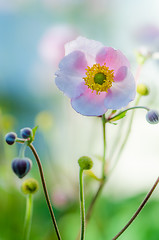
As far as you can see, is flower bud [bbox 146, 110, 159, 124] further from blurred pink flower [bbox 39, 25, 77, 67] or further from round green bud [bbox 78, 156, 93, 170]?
blurred pink flower [bbox 39, 25, 77, 67]

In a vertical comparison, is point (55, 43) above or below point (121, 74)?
above

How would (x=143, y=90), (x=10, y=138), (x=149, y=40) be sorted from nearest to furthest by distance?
(x=10, y=138), (x=143, y=90), (x=149, y=40)

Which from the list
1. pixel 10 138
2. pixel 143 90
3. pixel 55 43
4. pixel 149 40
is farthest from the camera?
pixel 55 43

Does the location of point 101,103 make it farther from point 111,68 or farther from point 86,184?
point 86,184

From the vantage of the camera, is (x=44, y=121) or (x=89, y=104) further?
(x=44, y=121)

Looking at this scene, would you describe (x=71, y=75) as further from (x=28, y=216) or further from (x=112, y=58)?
(x=28, y=216)

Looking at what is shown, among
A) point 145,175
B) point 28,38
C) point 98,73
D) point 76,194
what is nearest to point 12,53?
point 28,38

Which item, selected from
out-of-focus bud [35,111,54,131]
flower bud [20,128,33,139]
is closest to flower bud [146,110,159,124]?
flower bud [20,128,33,139]

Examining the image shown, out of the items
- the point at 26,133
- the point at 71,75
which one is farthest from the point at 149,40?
the point at 26,133
